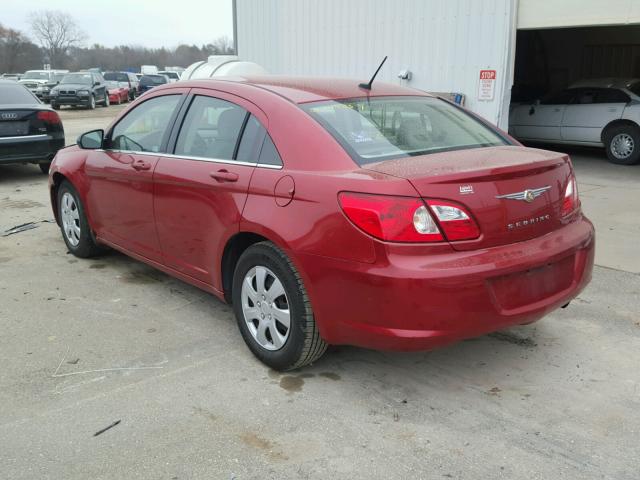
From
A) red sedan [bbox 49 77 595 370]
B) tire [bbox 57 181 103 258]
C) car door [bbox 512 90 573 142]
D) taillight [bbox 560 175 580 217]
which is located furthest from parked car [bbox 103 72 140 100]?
taillight [bbox 560 175 580 217]

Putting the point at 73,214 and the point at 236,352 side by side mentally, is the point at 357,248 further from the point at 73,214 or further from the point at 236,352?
the point at 73,214

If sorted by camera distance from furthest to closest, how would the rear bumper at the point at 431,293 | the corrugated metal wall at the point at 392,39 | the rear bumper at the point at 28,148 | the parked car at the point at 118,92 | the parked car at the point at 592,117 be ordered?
the parked car at the point at 118,92, the parked car at the point at 592,117, the corrugated metal wall at the point at 392,39, the rear bumper at the point at 28,148, the rear bumper at the point at 431,293

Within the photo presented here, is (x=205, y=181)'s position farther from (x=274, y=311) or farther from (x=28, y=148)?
(x=28, y=148)

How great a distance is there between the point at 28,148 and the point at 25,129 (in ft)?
0.96

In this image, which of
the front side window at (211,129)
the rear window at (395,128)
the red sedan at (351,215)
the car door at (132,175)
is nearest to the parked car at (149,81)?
the car door at (132,175)

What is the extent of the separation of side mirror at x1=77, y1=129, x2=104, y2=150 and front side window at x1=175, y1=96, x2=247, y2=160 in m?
1.18

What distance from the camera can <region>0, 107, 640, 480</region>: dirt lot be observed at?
8.77 ft

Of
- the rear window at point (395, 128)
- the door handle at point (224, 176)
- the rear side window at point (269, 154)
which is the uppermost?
the rear window at point (395, 128)

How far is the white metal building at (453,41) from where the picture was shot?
9.91 metres

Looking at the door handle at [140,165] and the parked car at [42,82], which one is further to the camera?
the parked car at [42,82]

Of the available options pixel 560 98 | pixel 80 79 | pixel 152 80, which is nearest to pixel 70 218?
pixel 560 98

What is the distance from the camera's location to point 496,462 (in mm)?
2652

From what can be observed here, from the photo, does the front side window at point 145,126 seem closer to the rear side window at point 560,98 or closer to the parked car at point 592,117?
the parked car at point 592,117

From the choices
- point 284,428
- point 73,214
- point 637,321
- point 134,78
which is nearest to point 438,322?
point 284,428
